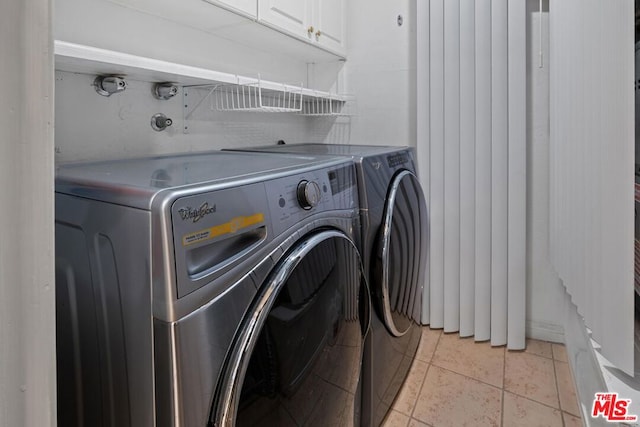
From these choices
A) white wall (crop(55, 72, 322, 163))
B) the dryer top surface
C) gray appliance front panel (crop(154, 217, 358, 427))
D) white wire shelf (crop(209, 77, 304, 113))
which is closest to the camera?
gray appliance front panel (crop(154, 217, 358, 427))

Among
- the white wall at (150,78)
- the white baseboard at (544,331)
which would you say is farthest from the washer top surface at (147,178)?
the white baseboard at (544,331)

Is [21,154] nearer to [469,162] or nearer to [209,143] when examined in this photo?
[209,143]

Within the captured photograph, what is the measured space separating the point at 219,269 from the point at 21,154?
1.35ft

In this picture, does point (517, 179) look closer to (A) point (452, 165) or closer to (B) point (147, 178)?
(A) point (452, 165)

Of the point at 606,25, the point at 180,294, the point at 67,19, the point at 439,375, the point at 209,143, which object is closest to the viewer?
the point at 180,294

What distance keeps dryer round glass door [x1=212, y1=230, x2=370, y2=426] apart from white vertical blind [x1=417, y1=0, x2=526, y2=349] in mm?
1225

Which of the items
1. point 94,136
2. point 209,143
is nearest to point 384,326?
point 209,143

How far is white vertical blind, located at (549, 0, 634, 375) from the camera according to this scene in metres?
0.95

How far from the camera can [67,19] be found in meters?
1.27

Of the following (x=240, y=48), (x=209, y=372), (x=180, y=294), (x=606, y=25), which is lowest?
(x=209, y=372)

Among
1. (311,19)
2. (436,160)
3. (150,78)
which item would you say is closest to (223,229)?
(150,78)

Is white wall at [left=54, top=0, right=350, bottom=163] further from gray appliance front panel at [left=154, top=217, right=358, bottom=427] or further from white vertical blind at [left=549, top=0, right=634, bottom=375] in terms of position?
white vertical blind at [left=549, top=0, right=634, bottom=375]

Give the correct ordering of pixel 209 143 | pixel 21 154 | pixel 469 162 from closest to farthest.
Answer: pixel 21 154
pixel 209 143
pixel 469 162

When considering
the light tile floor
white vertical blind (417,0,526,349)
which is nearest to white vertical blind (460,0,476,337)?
white vertical blind (417,0,526,349)
